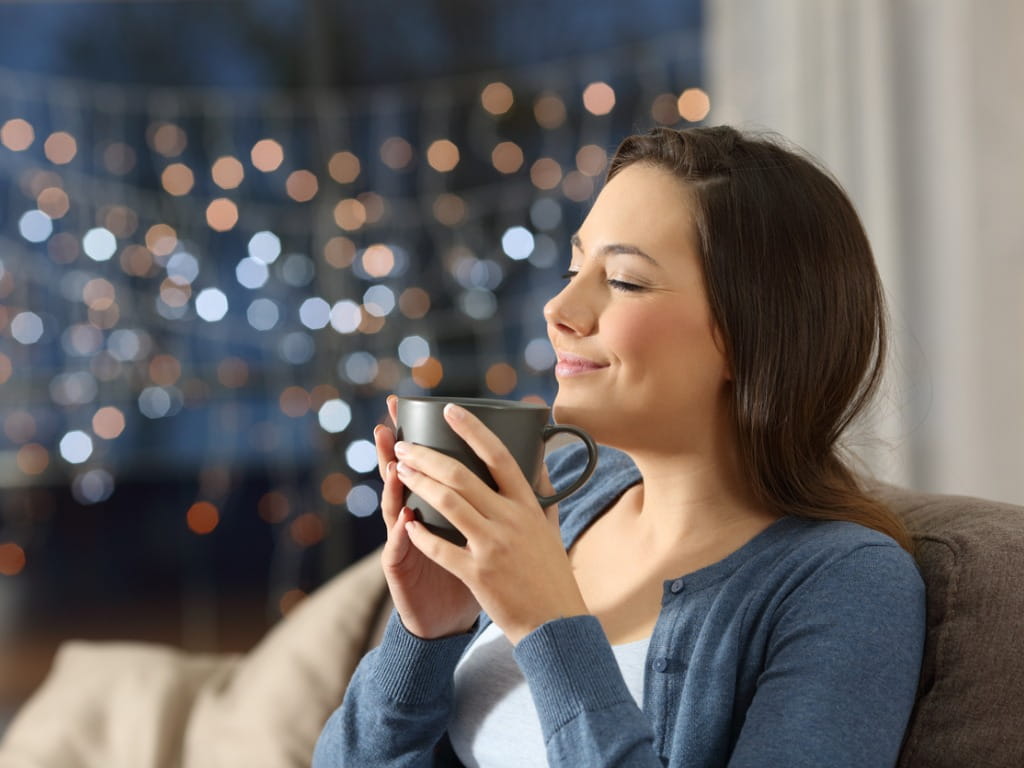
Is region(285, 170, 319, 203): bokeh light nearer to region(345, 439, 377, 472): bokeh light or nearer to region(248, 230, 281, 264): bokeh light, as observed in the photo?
region(248, 230, 281, 264): bokeh light

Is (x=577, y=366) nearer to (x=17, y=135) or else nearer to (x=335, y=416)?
(x=335, y=416)

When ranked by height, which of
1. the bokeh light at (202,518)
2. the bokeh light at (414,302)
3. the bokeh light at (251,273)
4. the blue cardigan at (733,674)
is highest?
the bokeh light at (251,273)

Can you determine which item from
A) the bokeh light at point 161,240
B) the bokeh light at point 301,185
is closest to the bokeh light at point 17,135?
the bokeh light at point 161,240

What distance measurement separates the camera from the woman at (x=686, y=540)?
82 cm

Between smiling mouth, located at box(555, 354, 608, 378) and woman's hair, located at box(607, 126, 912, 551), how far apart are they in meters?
0.12

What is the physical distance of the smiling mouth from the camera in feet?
3.15

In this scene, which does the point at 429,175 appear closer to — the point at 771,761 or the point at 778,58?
the point at 778,58

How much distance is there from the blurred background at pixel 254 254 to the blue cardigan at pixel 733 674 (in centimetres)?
297

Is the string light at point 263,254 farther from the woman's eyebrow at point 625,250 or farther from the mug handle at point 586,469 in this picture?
the mug handle at point 586,469

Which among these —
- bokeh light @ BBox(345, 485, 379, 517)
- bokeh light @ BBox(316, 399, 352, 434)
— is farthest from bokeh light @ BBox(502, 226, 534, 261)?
bokeh light @ BBox(345, 485, 379, 517)

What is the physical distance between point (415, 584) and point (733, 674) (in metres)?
0.30

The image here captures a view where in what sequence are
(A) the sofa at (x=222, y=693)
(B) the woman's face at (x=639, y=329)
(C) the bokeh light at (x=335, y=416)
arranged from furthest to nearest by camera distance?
(C) the bokeh light at (x=335, y=416), (A) the sofa at (x=222, y=693), (B) the woman's face at (x=639, y=329)

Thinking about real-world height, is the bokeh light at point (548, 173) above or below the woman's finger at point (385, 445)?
above

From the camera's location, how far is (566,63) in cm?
425
